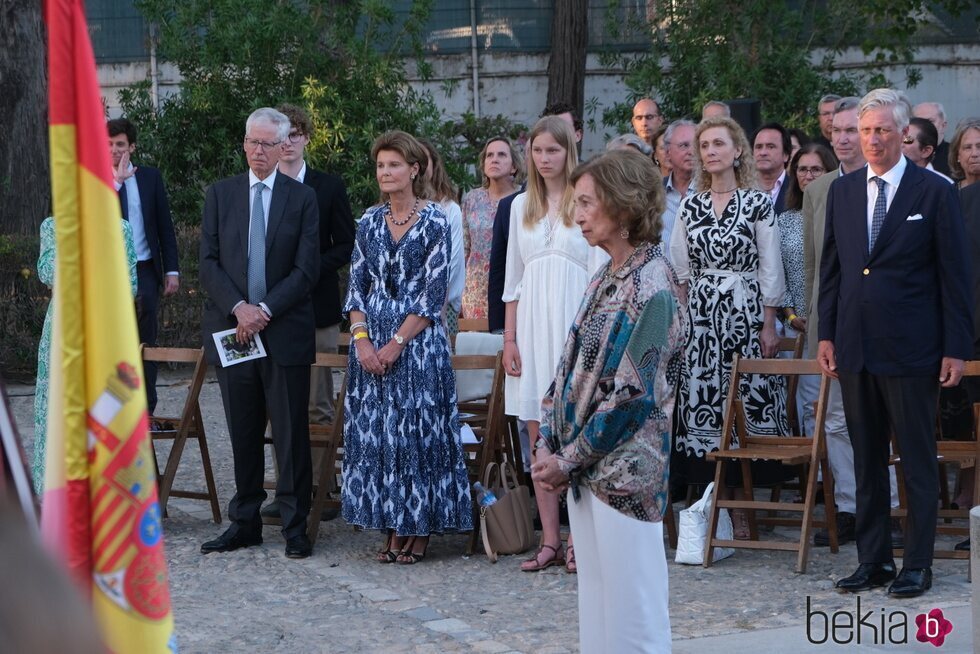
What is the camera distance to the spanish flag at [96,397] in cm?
203

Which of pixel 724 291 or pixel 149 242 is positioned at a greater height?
pixel 149 242

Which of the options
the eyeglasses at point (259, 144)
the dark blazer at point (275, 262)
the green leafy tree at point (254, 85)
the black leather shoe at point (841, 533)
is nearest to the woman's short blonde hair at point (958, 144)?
the black leather shoe at point (841, 533)

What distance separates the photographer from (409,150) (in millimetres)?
7320

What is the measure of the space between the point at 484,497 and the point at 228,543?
1381 millimetres

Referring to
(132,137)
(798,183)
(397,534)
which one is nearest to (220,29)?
(132,137)

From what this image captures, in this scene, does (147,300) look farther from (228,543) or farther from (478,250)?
(228,543)

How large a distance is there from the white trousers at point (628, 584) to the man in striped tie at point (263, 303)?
3.28 metres

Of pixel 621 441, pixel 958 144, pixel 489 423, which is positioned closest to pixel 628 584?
pixel 621 441

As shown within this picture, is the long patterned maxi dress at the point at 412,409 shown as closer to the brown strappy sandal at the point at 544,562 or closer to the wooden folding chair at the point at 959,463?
the brown strappy sandal at the point at 544,562

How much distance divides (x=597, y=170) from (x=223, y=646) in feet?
8.55

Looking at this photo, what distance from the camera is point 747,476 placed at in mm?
7348

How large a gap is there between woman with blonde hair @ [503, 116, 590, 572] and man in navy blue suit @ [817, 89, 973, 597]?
1.33 metres

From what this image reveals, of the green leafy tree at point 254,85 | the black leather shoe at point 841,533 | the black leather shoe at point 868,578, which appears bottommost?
the black leather shoe at point 841,533

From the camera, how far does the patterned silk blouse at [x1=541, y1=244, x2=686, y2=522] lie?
4.27m
